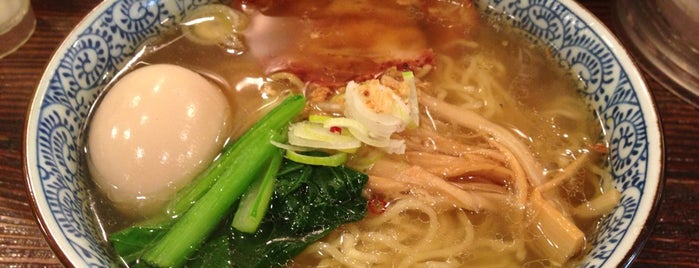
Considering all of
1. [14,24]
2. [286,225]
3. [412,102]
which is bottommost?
[286,225]

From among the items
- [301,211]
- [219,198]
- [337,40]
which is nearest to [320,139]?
[301,211]

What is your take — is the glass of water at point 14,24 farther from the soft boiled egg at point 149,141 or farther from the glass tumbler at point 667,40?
the glass tumbler at point 667,40

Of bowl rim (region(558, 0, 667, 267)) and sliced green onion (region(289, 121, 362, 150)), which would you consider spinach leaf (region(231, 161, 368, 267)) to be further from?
bowl rim (region(558, 0, 667, 267))

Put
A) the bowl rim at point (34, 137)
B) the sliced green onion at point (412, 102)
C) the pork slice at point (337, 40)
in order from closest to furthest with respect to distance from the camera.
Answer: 1. the bowl rim at point (34, 137)
2. the sliced green onion at point (412, 102)
3. the pork slice at point (337, 40)

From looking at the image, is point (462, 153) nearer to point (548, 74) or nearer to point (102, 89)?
point (548, 74)

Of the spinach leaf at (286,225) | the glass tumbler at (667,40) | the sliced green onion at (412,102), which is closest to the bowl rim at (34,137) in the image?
the spinach leaf at (286,225)

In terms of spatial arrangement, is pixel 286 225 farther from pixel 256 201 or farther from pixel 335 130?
pixel 335 130

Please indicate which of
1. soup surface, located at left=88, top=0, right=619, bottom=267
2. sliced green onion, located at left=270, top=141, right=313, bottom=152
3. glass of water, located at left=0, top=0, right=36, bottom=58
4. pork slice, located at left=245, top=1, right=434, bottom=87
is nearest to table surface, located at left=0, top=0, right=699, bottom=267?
glass of water, located at left=0, top=0, right=36, bottom=58
